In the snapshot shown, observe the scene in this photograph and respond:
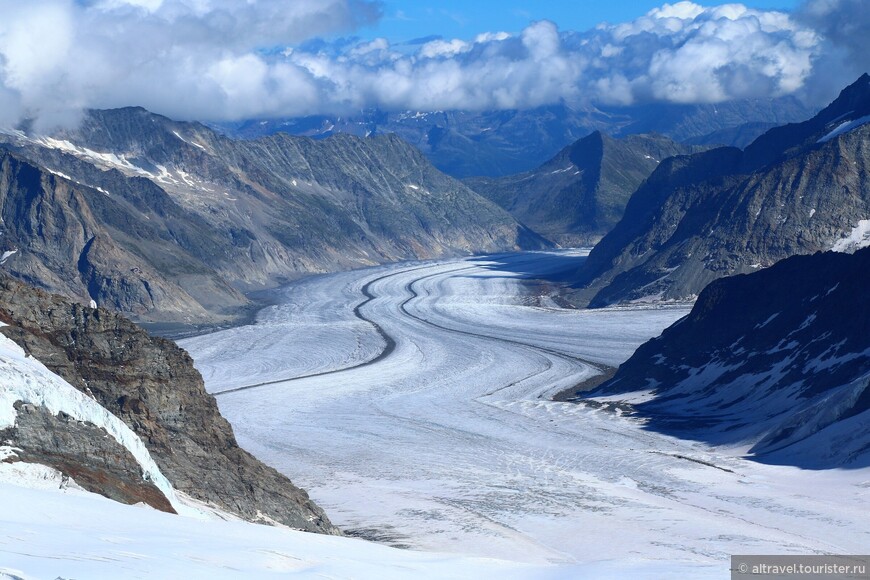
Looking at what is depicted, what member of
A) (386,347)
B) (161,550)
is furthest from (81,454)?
(386,347)

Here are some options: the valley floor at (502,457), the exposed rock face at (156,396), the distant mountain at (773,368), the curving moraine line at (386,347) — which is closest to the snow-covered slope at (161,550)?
the valley floor at (502,457)

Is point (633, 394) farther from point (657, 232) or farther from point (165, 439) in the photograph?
point (657, 232)

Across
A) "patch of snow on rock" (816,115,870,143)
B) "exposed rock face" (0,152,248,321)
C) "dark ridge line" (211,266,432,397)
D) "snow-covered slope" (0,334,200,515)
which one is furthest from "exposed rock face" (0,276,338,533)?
"patch of snow on rock" (816,115,870,143)

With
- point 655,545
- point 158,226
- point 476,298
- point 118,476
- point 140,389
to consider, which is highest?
point 158,226

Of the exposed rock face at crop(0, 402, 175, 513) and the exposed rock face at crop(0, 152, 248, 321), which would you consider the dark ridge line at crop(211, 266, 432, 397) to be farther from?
the exposed rock face at crop(0, 402, 175, 513)

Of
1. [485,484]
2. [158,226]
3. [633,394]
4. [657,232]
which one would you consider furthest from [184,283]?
[485,484]

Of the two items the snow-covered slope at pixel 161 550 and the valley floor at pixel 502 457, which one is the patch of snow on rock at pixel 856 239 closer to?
the valley floor at pixel 502 457

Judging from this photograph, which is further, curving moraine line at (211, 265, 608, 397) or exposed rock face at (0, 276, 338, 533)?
curving moraine line at (211, 265, 608, 397)
